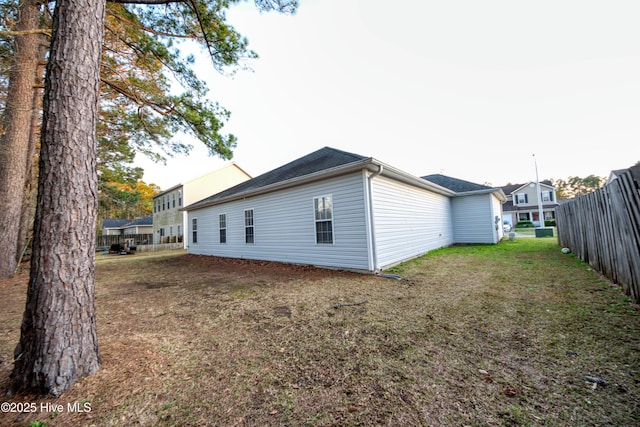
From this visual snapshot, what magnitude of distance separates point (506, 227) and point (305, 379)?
24.4 metres

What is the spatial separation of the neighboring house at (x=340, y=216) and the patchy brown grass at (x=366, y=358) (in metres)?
2.10

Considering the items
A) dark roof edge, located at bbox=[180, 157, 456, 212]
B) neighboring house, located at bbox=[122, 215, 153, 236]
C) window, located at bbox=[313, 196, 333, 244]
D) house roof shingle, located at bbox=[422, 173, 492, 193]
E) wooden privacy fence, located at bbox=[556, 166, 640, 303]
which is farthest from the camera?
neighboring house, located at bbox=[122, 215, 153, 236]

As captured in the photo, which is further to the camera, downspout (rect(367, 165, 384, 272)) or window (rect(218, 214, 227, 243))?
window (rect(218, 214, 227, 243))

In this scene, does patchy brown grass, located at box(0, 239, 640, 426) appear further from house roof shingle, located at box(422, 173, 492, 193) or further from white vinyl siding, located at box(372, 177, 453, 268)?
house roof shingle, located at box(422, 173, 492, 193)

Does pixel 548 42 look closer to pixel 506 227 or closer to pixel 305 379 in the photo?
pixel 305 379

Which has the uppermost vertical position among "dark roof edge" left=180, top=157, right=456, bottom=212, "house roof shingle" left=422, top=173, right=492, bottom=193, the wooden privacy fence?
"house roof shingle" left=422, top=173, right=492, bottom=193

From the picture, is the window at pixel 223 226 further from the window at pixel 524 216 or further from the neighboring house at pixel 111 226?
the window at pixel 524 216

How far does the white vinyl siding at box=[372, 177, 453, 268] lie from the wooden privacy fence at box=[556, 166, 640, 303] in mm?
4052

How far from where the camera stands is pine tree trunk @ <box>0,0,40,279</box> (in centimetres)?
610

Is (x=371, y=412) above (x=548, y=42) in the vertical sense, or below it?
below

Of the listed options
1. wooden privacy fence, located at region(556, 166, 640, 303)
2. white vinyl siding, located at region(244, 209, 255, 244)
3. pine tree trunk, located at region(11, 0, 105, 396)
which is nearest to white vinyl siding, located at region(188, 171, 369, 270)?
white vinyl siding, located at region(244, 209, 255, 244)

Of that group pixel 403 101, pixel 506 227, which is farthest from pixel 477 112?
pixel 506 227

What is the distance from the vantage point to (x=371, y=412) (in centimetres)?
161

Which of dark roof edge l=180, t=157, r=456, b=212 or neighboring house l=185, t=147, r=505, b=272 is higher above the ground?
dark roof edge l=180, t=157, r=456, b=212
